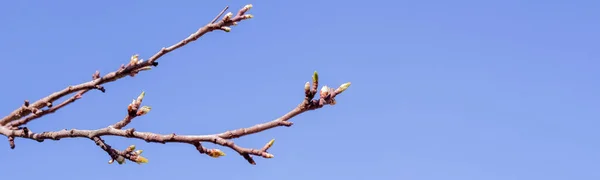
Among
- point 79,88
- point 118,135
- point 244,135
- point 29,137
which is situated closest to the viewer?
point 244,135

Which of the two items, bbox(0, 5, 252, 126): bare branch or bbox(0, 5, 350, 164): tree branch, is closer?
bbox(0, 5, 350, 164): tree branch

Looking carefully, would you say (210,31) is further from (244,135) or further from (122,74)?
(244,135)

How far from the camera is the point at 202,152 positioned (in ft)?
17.1

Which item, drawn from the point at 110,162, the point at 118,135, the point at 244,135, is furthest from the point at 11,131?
the point at 244,135

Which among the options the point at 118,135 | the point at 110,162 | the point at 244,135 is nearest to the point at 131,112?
the point at 118,135

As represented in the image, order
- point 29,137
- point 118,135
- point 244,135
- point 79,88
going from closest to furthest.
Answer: point 244,135, point 118,135, point 29,137, point 79,88

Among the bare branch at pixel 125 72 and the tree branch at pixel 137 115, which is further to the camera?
the bare branch at pixel 125 72

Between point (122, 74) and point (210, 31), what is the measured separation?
914 mm

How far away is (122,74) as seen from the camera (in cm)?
604

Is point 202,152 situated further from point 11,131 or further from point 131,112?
point 11,131

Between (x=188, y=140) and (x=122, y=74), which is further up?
(x=122, y=74)

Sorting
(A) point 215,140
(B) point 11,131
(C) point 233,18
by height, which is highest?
(C) point 233,18

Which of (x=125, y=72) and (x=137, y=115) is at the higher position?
(x=125, y=72)

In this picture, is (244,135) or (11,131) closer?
(244,135)
